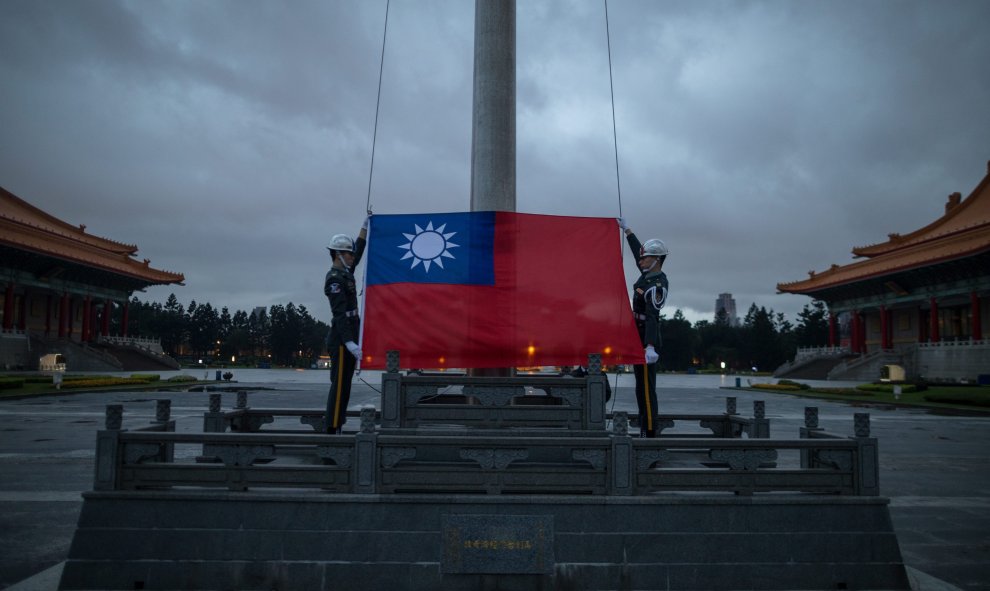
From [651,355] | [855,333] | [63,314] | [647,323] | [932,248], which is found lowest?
[651,355]

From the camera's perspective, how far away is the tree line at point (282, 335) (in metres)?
96.2

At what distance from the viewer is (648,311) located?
6.90 m

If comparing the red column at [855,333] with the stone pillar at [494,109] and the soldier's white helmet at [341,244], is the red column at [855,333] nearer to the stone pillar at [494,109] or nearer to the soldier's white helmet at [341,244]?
the stone pillar at [494,109]

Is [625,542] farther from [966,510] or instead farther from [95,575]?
[966,510]

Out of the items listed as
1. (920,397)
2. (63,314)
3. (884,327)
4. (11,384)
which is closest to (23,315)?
(63,314)

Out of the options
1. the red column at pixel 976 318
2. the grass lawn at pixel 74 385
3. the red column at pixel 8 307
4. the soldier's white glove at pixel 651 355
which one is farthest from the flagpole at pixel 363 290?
the red column at pixel 8 307

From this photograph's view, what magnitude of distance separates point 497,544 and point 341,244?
382 cm

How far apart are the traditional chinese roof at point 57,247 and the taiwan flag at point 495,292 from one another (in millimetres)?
49459

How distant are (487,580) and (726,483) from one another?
2.13 metres

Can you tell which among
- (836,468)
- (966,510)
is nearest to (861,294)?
(966,510)

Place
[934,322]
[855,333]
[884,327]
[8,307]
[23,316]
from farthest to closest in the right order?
[855,333], [884,327], [23,316], [8,307], [934,322]

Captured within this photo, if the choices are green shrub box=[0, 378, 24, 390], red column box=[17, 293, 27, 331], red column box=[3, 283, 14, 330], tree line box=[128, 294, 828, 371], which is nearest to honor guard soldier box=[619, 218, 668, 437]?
green shrub box=[0, 378, 24, 390]

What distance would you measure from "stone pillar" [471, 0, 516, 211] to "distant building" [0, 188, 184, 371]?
161 feet

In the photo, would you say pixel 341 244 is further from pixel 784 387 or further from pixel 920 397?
pixel 784 387
